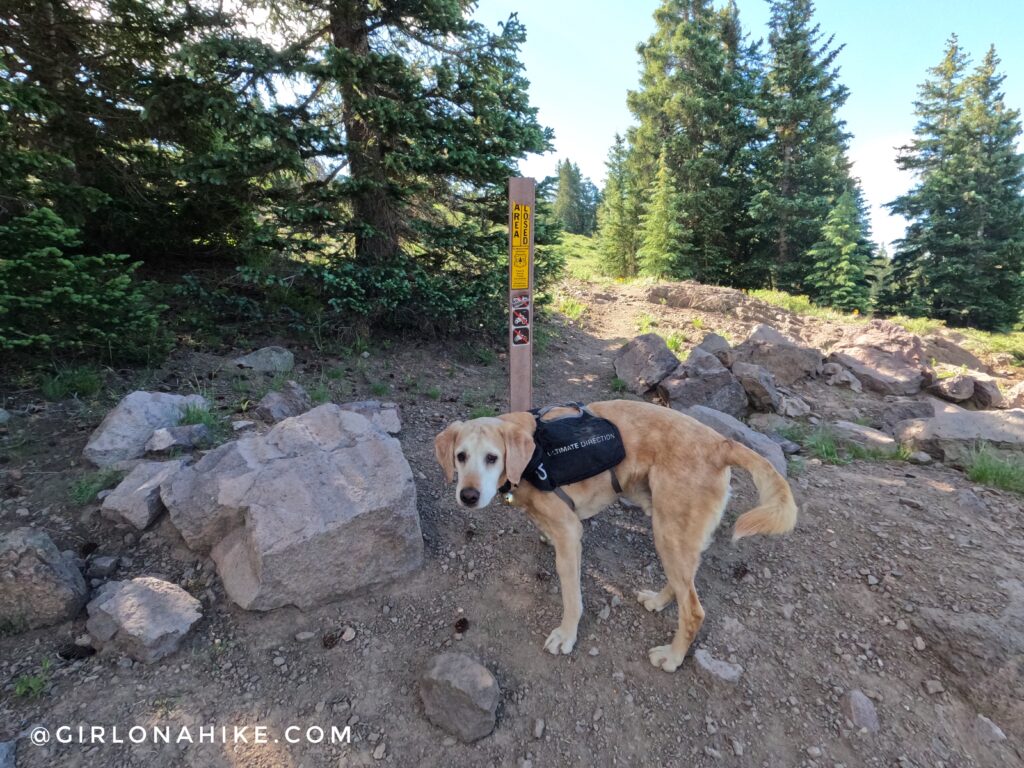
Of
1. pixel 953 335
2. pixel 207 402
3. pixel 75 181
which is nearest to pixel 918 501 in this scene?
pixel 207 402

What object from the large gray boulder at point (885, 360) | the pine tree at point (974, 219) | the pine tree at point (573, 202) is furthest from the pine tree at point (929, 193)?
the pine tree at point (573, 202)

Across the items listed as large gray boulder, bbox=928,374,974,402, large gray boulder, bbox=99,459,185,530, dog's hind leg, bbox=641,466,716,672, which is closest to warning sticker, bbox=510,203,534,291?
dog's hind leg, bbox=641,466,716,672

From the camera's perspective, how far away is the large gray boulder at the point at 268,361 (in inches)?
253

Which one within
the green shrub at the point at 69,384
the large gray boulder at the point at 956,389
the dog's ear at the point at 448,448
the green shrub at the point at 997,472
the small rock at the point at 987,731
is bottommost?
the small rock at the point at 987,731

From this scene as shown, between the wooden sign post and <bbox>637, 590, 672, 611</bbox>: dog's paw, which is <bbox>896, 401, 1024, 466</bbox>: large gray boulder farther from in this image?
the wooden sign post

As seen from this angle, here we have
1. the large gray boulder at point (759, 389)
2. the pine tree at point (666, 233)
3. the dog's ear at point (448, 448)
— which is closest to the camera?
the dog's ear at point (448, 448)

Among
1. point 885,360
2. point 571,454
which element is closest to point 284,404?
point 571,454

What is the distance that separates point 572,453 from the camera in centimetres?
326

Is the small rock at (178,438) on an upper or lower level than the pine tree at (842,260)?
lower

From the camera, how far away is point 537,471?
3.27m

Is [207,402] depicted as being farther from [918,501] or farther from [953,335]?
[953,335]

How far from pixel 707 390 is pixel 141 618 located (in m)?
6.75

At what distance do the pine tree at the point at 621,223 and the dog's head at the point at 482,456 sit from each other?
23.7 m

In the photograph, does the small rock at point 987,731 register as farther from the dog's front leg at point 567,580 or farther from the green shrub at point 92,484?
the green shrub at point 92,484
